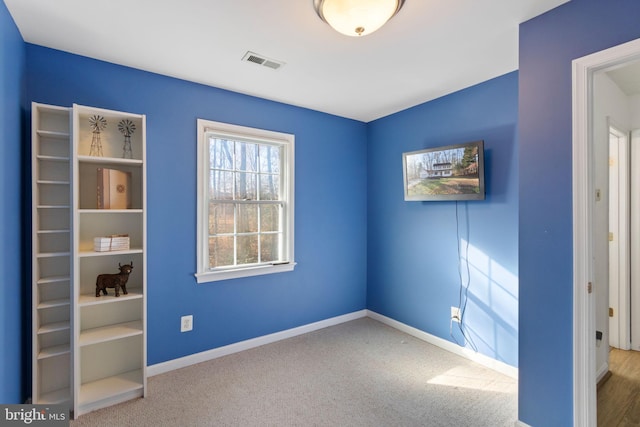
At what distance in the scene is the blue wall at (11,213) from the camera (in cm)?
156

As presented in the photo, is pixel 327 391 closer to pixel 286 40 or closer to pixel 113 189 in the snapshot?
pixel 113 189

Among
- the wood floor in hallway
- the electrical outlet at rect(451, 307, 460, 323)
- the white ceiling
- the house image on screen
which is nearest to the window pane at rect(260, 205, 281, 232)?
the white ceiling

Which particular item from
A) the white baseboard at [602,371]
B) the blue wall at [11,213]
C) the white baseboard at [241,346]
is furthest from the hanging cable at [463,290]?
the blue wall at [11,213]

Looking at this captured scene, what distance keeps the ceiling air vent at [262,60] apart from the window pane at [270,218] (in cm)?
136

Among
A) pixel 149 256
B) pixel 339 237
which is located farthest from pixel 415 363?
pixel 149 256

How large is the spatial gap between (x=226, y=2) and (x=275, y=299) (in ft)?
8.32

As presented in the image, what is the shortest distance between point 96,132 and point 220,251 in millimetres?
1356

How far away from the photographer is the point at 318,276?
345cm

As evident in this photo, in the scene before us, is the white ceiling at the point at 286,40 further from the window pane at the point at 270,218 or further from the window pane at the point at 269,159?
the window pane at the point at 270,218

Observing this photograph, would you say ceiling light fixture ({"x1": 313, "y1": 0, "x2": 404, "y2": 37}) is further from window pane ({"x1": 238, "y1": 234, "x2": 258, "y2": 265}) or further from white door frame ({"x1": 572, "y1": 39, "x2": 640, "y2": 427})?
window pane ({"x1": 238, "y1": 234, "x2": 258, "y2": 265})

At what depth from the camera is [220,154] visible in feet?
9.35

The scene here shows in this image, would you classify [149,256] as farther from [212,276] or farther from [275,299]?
[275,299]

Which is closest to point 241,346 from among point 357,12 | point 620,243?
point 357,12

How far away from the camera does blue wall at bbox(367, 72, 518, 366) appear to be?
2492mm
